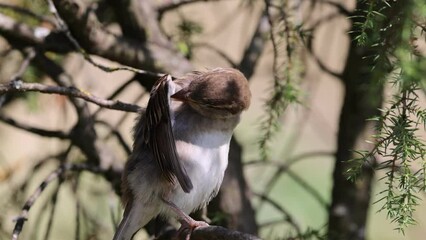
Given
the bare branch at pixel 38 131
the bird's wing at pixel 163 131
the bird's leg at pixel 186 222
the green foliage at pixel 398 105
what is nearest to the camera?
the green foliage at pixel 398 105

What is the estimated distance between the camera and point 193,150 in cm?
241

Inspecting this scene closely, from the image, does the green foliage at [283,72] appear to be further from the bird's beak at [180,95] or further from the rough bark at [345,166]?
the rough bark at [345,166]

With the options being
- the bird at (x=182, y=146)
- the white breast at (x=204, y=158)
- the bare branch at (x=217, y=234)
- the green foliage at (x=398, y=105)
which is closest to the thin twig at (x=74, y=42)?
the bird at (x=182, y=146)

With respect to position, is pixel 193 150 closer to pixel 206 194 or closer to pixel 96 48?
pixel 206 194

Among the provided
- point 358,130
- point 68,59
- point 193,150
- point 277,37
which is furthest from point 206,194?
point 68,59

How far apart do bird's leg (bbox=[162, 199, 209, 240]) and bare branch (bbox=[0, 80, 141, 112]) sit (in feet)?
0.94

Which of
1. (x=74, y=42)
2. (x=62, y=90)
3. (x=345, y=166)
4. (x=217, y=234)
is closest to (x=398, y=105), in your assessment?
(x=217, y=234)

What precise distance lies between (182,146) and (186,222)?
0.69ft

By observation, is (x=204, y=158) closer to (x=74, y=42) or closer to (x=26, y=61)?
(x=74, y=42)

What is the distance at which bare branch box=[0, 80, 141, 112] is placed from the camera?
2123 millimetres

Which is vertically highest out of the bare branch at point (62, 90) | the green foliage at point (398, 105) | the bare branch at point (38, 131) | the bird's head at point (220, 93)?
the green foliage at point (398, 105)

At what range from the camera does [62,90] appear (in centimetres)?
220

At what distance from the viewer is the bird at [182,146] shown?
7.56ft

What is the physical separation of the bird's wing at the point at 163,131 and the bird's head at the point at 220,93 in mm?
65
